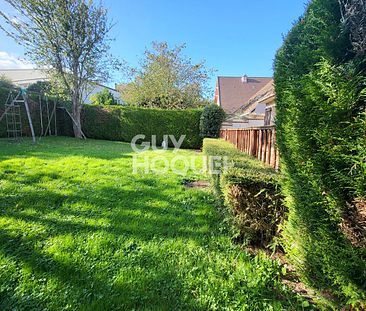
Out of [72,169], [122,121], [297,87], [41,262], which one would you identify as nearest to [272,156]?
[297,87]

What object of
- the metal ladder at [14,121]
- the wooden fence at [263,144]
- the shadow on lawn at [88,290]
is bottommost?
the shadow on lawn at [88,290]

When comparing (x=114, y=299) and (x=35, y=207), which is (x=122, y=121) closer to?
(x=35, y=207)

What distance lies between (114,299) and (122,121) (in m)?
12.3

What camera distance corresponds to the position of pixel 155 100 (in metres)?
17.8

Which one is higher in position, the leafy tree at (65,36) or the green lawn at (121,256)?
the leafy tree at (65,36)

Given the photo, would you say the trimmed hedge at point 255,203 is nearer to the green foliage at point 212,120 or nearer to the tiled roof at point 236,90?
the green foliage at point 212,120

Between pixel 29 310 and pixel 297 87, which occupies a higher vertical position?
pixel 297 87

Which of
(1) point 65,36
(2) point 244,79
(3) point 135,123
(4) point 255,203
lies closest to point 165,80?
(3) point 135,123

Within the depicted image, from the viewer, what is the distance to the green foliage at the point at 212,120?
10.7 meters

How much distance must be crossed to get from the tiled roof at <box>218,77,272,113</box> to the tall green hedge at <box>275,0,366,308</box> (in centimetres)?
2085

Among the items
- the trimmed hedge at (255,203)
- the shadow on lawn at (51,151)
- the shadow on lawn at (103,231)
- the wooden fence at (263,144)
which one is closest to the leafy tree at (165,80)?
the shadow on lawn at (51,151)

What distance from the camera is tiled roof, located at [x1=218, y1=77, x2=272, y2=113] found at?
22.2 metres

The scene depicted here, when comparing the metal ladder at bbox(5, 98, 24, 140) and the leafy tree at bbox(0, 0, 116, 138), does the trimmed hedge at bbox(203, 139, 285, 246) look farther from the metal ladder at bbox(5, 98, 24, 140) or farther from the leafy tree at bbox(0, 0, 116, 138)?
the leafy tree at bbox(0, 0, 116, 138)

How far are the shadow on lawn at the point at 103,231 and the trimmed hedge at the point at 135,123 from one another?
8623 millimetres
